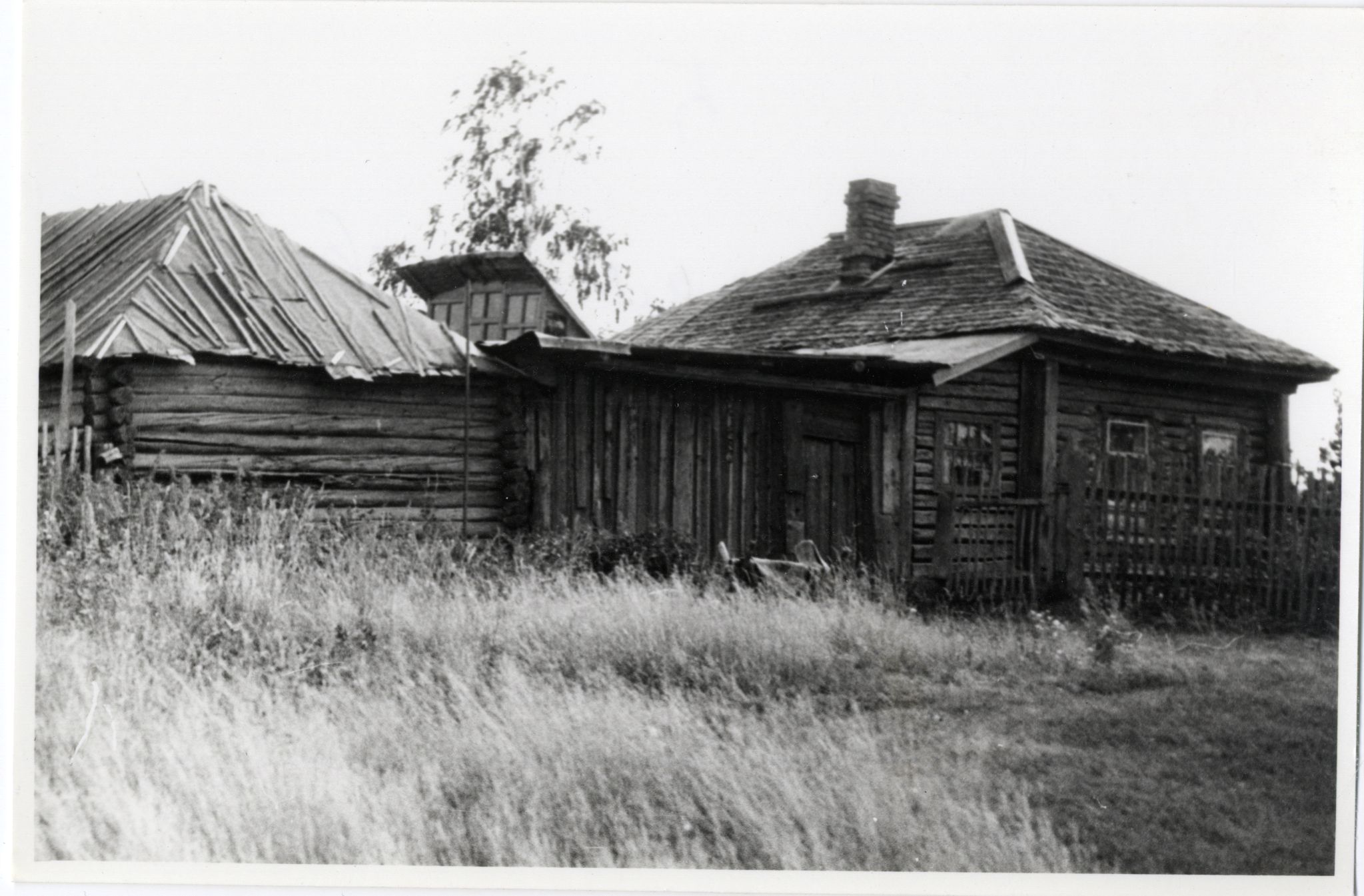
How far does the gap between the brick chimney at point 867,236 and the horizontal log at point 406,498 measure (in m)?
4.27

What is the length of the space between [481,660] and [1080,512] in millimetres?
5505

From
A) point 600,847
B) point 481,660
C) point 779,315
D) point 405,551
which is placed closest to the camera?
point 600,847

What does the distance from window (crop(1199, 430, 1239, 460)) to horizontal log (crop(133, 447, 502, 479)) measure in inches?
265

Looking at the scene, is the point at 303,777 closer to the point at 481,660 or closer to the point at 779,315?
the point at 481,660

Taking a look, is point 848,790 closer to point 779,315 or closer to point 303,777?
point 303,777

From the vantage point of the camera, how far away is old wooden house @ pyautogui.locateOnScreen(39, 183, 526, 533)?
359 inches

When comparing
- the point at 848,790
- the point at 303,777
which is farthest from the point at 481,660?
the point at 848,790

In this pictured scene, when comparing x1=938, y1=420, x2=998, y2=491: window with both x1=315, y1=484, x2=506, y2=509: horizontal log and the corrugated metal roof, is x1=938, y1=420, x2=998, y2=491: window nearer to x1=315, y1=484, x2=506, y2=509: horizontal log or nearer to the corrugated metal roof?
x1=315, y1=484, x2=506, y2=509: horizontal log

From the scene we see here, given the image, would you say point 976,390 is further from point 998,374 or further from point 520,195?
point 520,195

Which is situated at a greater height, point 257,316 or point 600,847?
point 257,316

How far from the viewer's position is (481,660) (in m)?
7.03

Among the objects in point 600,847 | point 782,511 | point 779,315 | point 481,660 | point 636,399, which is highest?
point 779,315

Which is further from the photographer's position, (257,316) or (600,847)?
(257,316)

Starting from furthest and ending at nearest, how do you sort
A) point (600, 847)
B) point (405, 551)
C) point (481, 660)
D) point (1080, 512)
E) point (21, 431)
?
1. point (1080, 512)
2. point (405, 551)
3. point (481, 660)
4. point (21, 431)
5. point (600, 847)
